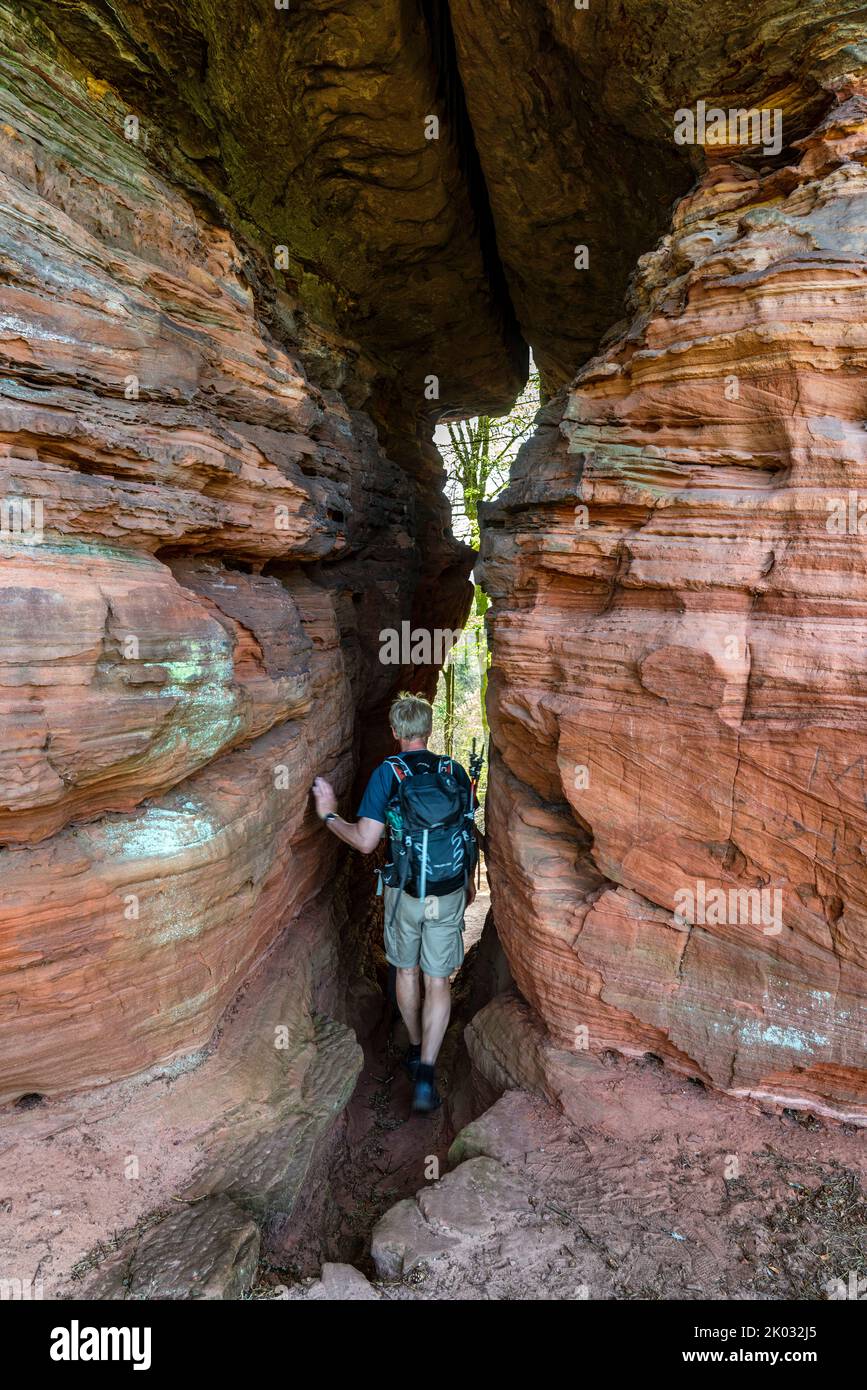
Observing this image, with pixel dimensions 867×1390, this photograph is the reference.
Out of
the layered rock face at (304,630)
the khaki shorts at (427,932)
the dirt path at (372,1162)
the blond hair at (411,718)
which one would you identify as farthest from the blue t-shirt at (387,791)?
the dirt path at (372,1162)

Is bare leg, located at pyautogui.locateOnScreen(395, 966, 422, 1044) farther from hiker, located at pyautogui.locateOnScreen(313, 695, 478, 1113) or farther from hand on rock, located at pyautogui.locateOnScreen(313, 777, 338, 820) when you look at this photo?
hand on rock, located at pyautogui.locateOnScreen(313, 777, 338, 820)

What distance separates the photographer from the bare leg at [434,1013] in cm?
580

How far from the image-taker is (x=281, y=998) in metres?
5.43

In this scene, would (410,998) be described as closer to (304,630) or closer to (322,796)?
(322,796)

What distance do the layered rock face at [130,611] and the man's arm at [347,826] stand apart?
9.4 inches

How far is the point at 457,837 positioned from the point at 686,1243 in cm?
288

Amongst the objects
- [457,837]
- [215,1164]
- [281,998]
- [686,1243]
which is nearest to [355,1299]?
[215,1164]

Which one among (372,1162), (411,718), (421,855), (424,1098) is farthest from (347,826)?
(372,1162)

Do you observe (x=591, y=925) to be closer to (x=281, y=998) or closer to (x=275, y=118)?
(x=281, y=998)

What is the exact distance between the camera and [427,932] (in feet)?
18.6

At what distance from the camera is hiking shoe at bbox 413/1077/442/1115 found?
19.2ft

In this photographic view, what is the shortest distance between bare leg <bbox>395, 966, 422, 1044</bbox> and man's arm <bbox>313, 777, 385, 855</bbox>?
4.05 feet

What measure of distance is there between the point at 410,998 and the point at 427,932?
0.86 m

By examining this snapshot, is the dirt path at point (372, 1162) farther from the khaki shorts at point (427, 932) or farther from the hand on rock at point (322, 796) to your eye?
the hand on rock at point (322, 796)
